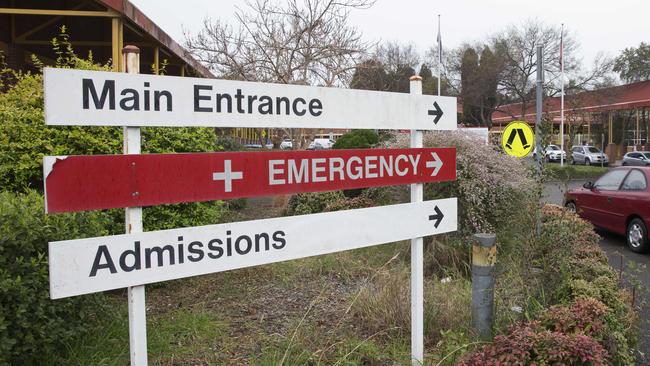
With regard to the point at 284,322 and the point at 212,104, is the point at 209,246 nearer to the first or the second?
the point at 212,104

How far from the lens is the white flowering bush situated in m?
6.88

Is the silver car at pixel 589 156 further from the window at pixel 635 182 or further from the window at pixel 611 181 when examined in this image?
the window at pixel 635 182

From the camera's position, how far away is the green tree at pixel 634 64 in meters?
57.2

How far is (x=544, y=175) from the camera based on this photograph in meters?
4.48

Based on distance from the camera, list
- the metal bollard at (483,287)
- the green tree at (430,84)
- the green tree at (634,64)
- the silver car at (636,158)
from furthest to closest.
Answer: the green tree at (634,64)
the green tree at (430,84)
the silver car at (636,158)
the metal bollard at (483,287)

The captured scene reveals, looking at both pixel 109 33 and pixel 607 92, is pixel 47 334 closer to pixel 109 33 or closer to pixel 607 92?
pixel 109 33

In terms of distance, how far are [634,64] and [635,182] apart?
188ft

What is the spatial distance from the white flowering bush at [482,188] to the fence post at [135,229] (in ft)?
16.1

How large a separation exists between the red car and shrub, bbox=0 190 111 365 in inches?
326

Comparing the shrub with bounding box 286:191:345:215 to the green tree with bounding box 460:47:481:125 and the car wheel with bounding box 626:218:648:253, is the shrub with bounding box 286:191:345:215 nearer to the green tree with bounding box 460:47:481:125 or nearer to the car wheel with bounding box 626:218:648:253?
the car wheel with bounding box 626:218:648:253

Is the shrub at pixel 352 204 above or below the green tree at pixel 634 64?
below

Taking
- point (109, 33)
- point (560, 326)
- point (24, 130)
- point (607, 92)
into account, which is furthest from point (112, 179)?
point (607, 92)

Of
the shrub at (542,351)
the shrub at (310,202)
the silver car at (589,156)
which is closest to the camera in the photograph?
the shrub at (542,351)

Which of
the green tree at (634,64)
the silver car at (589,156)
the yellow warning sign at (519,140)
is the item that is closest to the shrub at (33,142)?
the yellow warning sign at (519,140)
